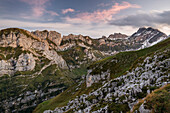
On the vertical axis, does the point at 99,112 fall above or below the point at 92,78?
above

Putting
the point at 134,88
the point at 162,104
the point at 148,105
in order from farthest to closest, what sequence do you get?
the point at 134,88
the point at 148,105
the point at 162,104

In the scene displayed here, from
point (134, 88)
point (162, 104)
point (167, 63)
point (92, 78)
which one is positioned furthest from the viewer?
point (92, 78)

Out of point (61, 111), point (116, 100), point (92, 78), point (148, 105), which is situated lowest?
point (61, 111)

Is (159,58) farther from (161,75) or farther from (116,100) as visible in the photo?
(116,100)

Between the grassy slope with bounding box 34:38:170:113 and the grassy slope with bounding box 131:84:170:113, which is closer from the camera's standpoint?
the grassy slope with bounding box 131:84:170:113

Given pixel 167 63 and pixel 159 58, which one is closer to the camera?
pixel 167 63

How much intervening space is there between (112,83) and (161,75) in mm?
21141

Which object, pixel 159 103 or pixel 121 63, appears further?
pixel 121 63

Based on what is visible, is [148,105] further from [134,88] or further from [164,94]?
[134,88]

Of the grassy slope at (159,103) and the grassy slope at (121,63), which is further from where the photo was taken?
the grassy slope at (121,63)

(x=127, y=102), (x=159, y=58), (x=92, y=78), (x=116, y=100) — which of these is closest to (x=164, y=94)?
(x=127, y=102)

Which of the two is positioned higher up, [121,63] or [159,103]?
[159,103]

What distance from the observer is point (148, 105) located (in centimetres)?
1652

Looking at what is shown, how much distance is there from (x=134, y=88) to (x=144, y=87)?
98.7 inches
